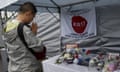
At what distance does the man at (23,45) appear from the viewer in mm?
2638

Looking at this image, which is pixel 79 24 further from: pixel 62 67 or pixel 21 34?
pixel 21 34

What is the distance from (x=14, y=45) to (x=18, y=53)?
0.10 m

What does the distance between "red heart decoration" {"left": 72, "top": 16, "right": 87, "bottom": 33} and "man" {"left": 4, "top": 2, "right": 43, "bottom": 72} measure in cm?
263

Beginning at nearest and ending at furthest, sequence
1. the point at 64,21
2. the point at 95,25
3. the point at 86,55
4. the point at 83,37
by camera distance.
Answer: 1. the point at 86,55
2. the point at 95,25
3. the point at 83,37
4. the point at 64,21

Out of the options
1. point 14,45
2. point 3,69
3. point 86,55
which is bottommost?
point 3,69

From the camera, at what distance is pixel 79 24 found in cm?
538

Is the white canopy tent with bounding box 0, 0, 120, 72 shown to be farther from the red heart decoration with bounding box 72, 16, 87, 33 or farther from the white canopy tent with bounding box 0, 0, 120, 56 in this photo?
the red heart decoration with bounding box 72, 16, 87, 33

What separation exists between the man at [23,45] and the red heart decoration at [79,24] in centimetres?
263

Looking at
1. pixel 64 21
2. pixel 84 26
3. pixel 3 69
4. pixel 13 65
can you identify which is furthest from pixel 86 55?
pixel 3 69

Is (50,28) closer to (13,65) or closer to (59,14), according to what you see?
(59,14)

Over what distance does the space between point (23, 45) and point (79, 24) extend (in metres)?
2.85

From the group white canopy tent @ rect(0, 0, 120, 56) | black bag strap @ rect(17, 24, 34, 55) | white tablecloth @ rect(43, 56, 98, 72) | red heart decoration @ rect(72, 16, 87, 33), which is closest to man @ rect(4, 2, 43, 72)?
black bag strap @ rect(17, 24, 34, 55)

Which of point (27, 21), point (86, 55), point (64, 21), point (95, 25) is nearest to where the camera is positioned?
point (27, 21)

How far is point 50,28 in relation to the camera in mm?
6961
